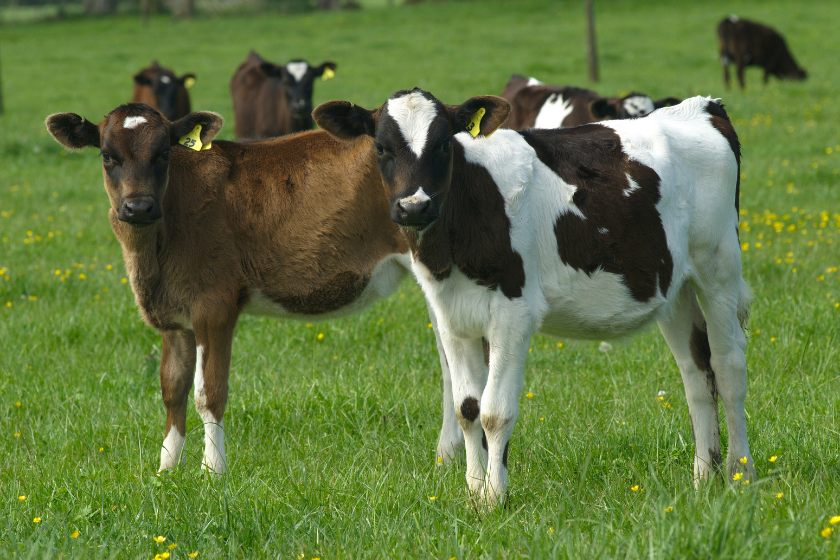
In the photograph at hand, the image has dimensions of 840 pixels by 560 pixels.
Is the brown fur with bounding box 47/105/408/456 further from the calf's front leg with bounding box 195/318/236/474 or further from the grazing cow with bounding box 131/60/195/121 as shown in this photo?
the grazing cow with bounding box 131/60/195/121

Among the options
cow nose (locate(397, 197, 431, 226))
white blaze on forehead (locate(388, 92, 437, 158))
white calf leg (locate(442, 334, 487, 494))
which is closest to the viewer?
cow nose (locate(397, 197, 431, 226))

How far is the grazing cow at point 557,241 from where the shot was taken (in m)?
3.81

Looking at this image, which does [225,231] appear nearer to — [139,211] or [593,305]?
[139,211]

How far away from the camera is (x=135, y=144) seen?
4676mm

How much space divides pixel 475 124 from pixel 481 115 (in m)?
0.05

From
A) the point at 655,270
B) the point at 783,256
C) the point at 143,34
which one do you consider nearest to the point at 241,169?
the point at 655,270

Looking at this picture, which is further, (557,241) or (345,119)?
(345,119)

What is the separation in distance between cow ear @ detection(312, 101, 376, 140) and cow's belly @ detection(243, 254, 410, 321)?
1.00 meters

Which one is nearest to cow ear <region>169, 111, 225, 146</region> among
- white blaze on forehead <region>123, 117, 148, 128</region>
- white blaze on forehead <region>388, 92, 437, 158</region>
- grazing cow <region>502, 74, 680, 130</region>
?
white blaze on forehead <region>123, 117, 148, 128</region>

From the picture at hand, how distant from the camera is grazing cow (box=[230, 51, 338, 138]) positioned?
11.5 meters

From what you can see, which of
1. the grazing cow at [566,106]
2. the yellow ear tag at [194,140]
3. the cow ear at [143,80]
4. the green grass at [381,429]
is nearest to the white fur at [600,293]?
the green grass at [381,429]

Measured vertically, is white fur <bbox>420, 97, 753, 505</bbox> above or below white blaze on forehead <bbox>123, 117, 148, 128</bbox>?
below

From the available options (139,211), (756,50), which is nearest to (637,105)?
(139,211)

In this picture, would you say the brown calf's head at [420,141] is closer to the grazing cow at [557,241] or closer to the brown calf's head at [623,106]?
the grazing cow at [557,241]
